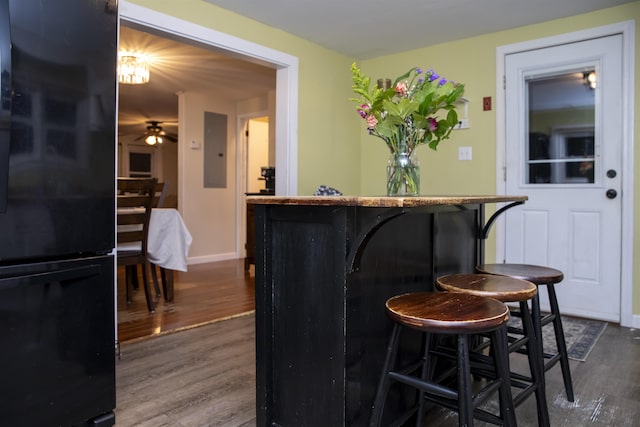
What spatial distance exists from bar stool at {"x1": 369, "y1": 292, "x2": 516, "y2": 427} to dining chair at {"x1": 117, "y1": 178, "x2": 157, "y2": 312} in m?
2.54

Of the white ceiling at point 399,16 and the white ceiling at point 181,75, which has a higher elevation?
the white ceiling at point 181,75

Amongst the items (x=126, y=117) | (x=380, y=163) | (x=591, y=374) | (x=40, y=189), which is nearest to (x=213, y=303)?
(x=380, y=163)

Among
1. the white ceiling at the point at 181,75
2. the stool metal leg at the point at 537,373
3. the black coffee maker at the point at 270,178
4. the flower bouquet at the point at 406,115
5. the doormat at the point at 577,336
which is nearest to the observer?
the stool metal leg at the point at 537,373

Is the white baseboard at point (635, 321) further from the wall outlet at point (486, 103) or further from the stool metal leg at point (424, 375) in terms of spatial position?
the stool metal leg at point (424, 375)

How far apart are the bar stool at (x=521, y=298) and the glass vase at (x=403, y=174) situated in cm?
42

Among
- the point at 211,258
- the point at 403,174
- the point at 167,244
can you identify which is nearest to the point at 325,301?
the point at 403,174

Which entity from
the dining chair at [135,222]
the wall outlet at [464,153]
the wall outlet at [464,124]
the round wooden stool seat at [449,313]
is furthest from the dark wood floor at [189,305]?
the wall outlet at [464,124]

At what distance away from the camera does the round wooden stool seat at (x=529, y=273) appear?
183 centimetres

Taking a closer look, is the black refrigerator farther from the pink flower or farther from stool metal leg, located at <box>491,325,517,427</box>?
stool metal leg, located at <box>491,325,517,427</box>

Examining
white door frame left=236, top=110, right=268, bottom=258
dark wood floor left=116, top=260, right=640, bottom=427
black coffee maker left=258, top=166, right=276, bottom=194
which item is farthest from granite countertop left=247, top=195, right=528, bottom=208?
white door frame left=236, top=110, right=268, bottom=258

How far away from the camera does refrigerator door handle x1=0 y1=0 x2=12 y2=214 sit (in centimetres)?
127

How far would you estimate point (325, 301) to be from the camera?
4.73 feet

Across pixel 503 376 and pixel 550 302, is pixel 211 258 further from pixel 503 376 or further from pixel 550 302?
pixel 503 376

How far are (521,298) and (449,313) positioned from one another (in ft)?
1.38
